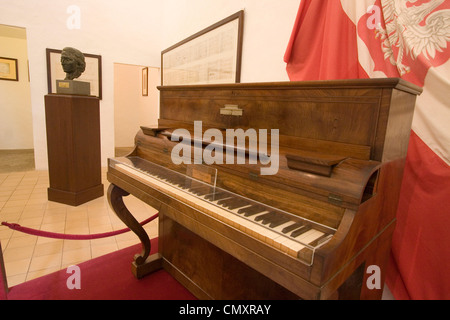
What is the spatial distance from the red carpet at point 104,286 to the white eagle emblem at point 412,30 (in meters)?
2.07

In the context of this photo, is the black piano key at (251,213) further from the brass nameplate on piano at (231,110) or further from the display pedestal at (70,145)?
the display pedestal at (70,145)

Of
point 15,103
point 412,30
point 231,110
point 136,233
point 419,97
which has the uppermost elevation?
point 412,30

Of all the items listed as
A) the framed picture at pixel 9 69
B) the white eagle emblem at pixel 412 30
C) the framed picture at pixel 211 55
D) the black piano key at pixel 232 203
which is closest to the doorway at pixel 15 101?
the framed picture at pixel 9 69

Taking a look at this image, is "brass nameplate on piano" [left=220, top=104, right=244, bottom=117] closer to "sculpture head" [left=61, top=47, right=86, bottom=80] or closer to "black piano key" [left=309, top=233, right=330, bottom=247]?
"black piano key" [left=309, top=233, right=330, bottom=247]

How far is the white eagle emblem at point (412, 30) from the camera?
4.56 feet

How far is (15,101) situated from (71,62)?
4695 mm

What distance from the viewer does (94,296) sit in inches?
72.2

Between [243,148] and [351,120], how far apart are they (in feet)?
1.65

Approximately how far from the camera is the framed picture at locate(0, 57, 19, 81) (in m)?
6.51

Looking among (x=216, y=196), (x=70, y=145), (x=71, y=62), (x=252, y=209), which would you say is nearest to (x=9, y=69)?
(x=71, y=62)

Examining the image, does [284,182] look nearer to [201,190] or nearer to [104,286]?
[201,190]

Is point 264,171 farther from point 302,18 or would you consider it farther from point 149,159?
point 302,18

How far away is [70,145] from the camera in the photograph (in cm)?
343

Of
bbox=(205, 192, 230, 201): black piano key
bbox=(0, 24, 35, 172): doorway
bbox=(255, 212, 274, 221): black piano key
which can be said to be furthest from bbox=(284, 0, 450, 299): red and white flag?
bbox=(0, 24, 35, 172): doorway
